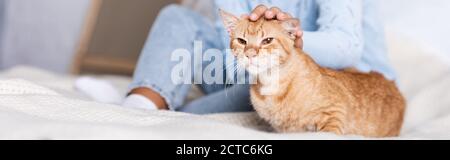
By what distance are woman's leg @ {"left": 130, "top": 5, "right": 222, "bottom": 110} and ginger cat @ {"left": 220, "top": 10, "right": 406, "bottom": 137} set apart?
0.38m

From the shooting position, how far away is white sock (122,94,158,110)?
1.39 m

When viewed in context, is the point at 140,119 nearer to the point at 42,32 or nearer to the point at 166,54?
the point at 166,54

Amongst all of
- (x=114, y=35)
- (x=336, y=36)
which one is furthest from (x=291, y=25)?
(x=114, y=35)

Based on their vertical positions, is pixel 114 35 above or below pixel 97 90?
above

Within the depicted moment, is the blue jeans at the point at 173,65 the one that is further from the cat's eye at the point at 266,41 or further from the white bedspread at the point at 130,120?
the cat's eye at the point at 266,41

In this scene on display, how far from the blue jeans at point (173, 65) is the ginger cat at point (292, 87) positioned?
0.27 meters

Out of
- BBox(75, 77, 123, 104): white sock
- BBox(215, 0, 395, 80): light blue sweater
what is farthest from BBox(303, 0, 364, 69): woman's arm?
BBox(75, 77, 123, 104): white sock

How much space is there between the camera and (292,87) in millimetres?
1083

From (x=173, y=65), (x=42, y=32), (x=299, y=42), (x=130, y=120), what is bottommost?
(x=130, y=120)

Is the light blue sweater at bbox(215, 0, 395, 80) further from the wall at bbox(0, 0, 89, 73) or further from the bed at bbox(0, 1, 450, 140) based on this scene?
the wall at bbox(0, 0, 89, 73)

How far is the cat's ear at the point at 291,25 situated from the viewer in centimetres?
101

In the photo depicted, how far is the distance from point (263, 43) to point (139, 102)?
0.47 metres
